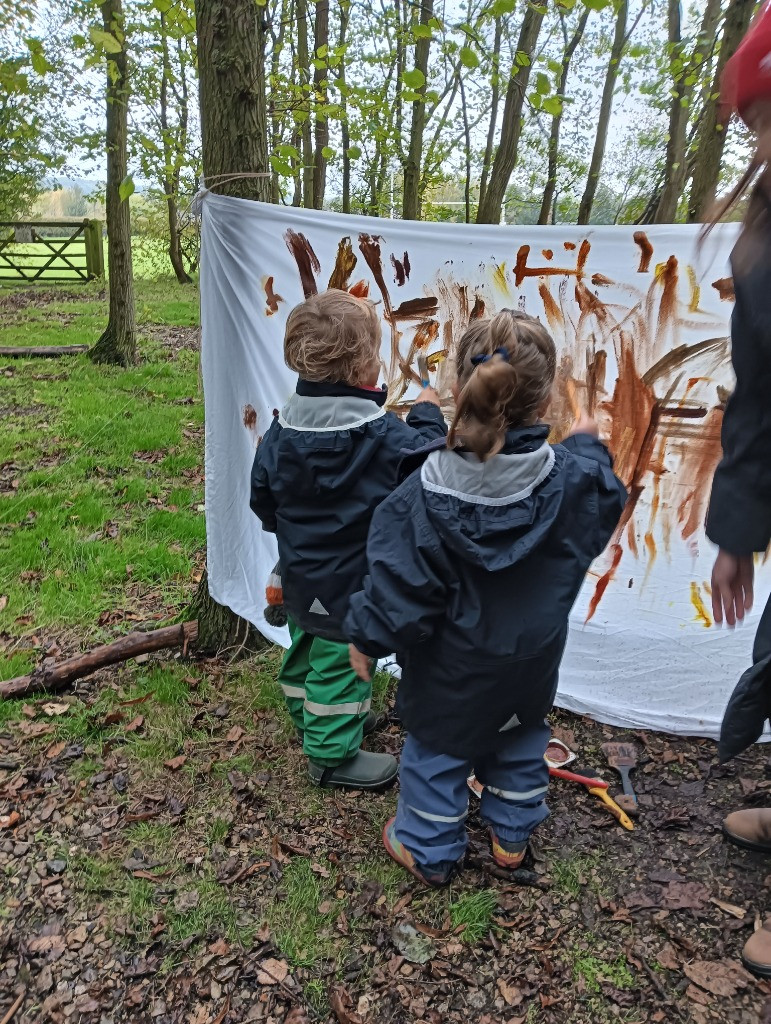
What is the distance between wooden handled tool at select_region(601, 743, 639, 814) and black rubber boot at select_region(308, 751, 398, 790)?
0.78 meters

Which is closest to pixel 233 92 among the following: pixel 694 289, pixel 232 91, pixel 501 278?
pixel 232 91

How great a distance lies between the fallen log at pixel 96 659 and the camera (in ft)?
9.27

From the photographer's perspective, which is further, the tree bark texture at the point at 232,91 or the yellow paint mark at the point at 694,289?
the tree bark texture at the point at 232,91

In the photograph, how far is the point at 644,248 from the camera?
2.31m

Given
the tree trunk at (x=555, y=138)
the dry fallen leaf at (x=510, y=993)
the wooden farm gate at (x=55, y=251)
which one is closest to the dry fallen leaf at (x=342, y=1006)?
the dry fallen leaf at (x=510, y=993)

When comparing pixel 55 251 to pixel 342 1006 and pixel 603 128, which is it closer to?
pixel 603 128

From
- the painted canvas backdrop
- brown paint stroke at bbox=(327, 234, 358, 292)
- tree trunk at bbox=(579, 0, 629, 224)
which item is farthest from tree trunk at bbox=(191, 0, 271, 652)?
tree trunk at bbox=(579, 0, 629, 224)

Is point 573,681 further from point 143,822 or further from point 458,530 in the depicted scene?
point 143,822

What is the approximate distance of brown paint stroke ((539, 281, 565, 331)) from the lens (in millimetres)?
2455

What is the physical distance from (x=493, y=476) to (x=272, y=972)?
1434mm

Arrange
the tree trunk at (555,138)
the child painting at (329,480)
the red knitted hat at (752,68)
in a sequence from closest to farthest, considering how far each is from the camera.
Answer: the red knitted hat at (752,68)
the child painting at (329,480)
the tree trunk at (555,138)

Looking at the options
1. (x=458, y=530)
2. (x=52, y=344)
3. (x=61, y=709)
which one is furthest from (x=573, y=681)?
(x=52, y=344)

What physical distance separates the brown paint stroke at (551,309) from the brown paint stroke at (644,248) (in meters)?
0.30

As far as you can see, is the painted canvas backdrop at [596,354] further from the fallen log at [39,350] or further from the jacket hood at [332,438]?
the fallen log at [39,350]
